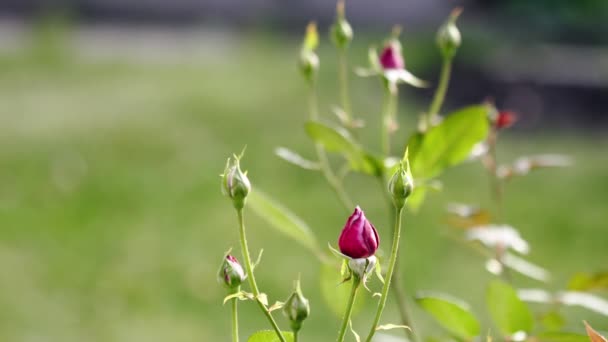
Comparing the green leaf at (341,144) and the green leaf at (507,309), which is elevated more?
the green leaf at (341,144)

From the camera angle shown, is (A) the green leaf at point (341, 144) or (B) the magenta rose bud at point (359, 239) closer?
(B) the magenta rose bud at point (359, 239)

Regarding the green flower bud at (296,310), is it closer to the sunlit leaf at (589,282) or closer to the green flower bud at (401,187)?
the green flower bud at (401,187)

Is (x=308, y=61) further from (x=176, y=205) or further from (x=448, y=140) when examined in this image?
(x=176, y=205)

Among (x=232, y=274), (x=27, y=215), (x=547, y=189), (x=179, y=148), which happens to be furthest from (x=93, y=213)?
(x=232, y=274)

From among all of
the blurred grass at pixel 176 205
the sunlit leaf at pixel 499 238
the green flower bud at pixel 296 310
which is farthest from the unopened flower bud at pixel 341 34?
the blurred grass at pixel 176 205

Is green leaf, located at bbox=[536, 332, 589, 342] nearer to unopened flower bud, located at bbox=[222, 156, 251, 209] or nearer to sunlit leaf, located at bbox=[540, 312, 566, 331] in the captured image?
sunlit leaf, located at bbox=[540, 312, 566, 331]

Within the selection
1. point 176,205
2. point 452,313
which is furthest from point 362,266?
point 176,205
